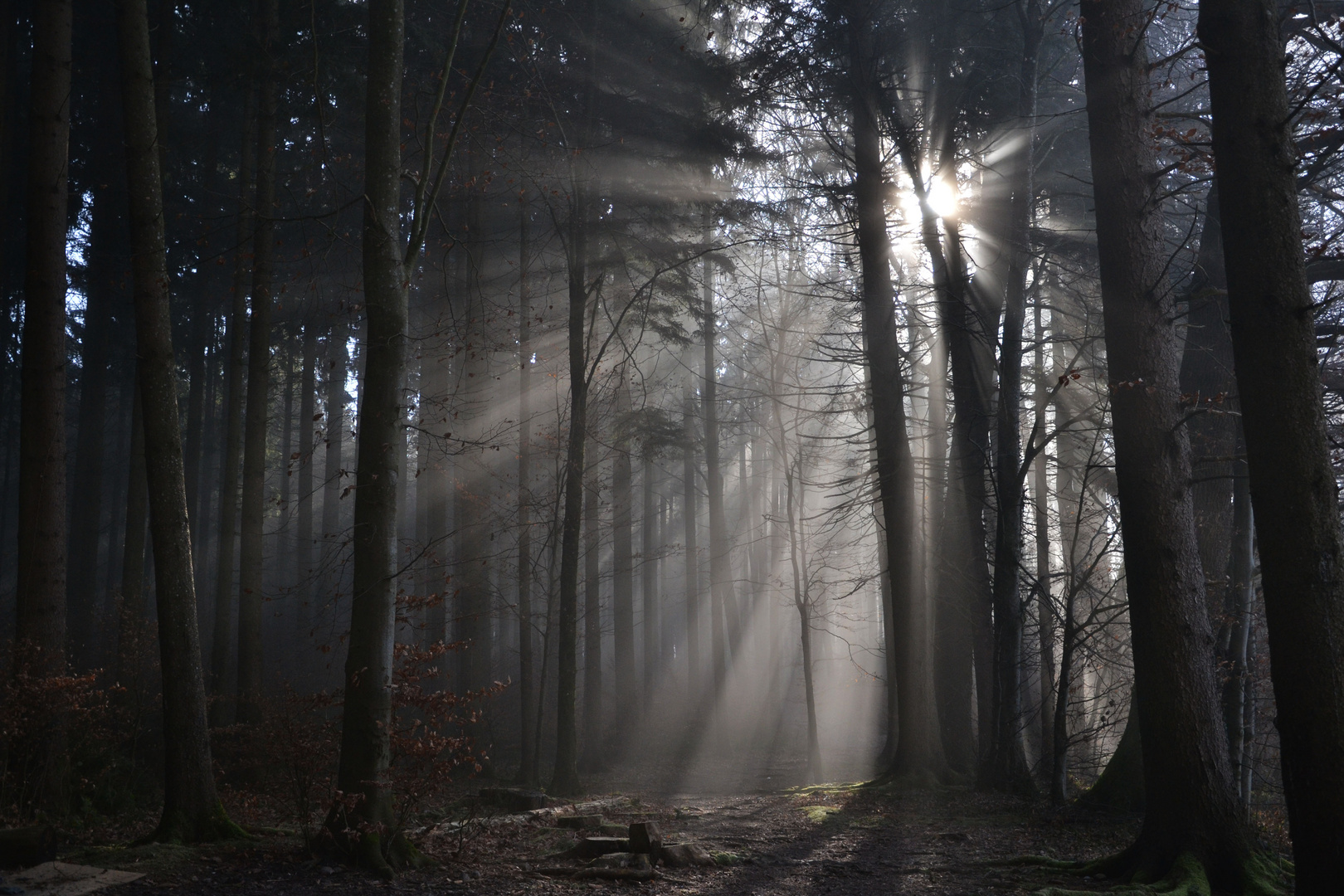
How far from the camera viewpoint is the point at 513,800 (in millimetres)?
10641

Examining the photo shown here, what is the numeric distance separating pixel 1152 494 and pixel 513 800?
8025 millimetres

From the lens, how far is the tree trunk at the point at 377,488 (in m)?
6.20

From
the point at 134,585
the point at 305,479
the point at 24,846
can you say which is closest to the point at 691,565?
the point at 305,479

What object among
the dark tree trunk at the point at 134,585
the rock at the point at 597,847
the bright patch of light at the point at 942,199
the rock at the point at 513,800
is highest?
the bright patch of light at the point at 942,199

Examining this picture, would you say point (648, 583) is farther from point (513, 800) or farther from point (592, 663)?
point (513, 800)

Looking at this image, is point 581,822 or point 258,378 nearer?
point 581,822

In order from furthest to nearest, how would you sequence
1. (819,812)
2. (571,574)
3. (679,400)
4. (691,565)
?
(691,565), (679,400), (571,574), (819,812)

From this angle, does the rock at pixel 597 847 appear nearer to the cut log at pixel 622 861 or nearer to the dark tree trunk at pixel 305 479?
the cut log at pixel 622 861

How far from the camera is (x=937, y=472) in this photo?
17078mm

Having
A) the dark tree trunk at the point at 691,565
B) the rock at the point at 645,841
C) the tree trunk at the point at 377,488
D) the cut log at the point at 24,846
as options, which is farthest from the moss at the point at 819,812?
the dark tree trunk at the point at 691,565

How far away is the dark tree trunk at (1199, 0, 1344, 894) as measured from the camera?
15.1 ft

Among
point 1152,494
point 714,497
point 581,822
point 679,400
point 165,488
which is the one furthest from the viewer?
point 679,400

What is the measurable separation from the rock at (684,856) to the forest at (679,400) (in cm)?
3

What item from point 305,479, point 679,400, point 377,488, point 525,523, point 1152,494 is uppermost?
point 679,400
